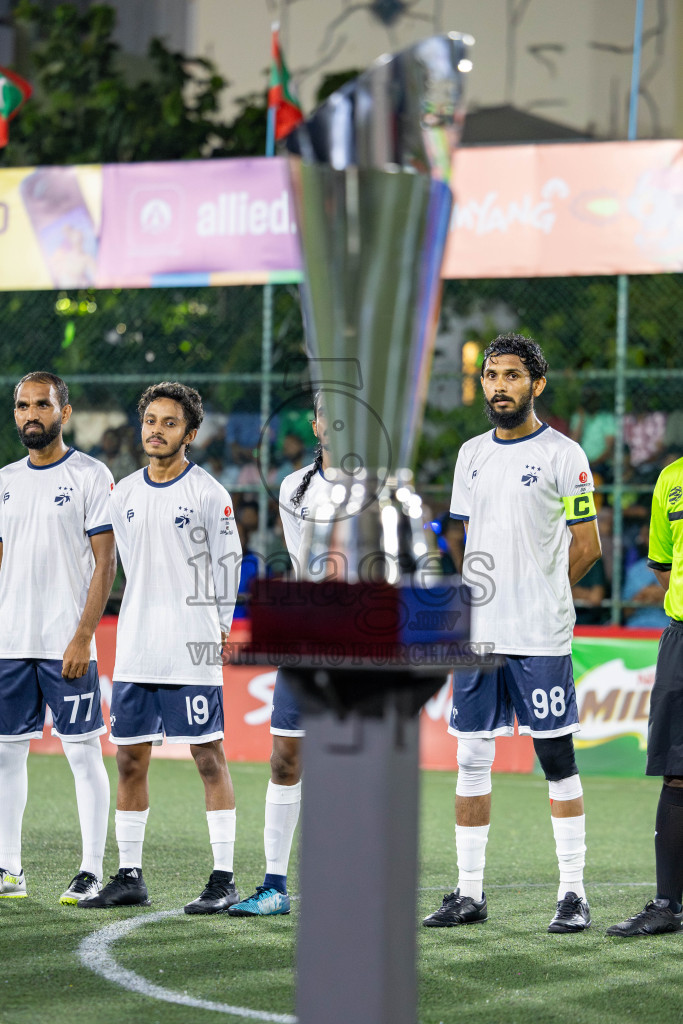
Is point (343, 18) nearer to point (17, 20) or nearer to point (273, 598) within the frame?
point (17, 20)

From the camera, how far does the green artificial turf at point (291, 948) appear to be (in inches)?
164

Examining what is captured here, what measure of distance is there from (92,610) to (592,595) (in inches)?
246

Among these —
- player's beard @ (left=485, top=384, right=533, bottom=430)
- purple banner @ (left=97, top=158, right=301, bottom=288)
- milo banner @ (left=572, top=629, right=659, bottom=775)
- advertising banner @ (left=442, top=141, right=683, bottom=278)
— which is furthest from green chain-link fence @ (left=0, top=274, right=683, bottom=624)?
player's beard @ (left=485, top=384, right=533, bottom=430)

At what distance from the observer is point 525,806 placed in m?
8.83

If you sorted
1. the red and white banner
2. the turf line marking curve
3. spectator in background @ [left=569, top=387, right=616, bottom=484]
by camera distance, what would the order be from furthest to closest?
1. spectator in background @ [left=569, top=387, right=616, bottom=484]
2. the red and white banner
3. the turf line marking curve

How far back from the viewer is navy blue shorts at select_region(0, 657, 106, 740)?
579 cm

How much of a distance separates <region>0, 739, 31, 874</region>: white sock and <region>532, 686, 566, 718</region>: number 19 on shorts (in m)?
2.15

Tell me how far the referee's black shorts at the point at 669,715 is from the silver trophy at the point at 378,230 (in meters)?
3.05

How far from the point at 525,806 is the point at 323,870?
6.50 meters

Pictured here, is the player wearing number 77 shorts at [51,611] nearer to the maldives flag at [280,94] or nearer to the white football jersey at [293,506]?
the white football jersey at [293,506]

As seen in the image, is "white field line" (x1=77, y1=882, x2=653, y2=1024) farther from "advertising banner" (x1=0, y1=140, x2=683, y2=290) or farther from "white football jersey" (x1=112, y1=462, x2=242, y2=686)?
"advertising banner" (x1=0, y1=140, x2=683, y2=290)

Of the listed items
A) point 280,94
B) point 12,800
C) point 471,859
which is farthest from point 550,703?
point 280,94

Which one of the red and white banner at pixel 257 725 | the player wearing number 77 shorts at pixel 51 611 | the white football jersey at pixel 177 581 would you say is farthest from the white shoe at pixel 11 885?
the red and white banner at pixel 257 725

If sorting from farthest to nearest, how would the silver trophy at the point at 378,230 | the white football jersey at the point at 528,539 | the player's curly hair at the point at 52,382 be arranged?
the player's curly hair at the point at 52,382, the white football jersey at the point at 528,539, the silver trophy at the point at 378,230
